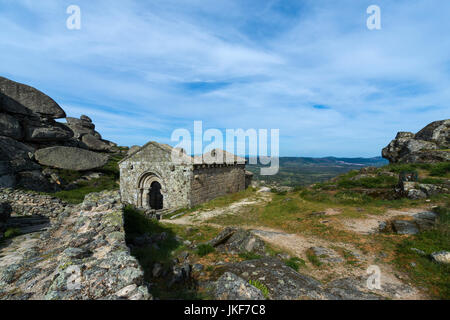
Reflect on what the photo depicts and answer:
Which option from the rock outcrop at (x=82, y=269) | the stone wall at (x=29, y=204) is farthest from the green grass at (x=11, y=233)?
the rock outcrop at (x=82, y=269)

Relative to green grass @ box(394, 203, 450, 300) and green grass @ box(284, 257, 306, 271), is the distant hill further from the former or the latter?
green grass @ box(284, 257, 306, 271)

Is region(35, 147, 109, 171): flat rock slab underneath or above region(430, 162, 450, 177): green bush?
above

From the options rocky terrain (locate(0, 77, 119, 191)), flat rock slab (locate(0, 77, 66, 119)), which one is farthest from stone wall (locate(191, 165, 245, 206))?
flat rock slab (locate(0, 77, 66, 119))

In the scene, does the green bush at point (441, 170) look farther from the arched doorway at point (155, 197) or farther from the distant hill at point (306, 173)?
the distant hill at point (306, 173)

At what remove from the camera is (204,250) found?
8266mm

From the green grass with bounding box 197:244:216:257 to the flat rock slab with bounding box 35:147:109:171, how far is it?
21.3 meters

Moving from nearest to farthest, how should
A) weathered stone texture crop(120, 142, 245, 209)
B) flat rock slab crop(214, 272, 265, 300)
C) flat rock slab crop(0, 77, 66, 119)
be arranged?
flat rock slab crop(214, 272, 265, 300) < weathered stone texture crop(120, 142, 245, 209) < flat rock slab crop(0, 77, 66, 119)

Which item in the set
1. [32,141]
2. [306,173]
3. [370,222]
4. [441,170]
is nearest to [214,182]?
[370,222]

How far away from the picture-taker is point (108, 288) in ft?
8.50

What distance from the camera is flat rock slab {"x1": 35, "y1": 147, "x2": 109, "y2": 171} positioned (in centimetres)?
2114

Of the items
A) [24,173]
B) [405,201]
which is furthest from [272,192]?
[24,173]

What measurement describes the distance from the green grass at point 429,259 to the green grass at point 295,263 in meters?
3.11

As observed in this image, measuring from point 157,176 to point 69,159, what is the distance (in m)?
12.6

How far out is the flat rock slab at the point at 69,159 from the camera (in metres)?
21.1
